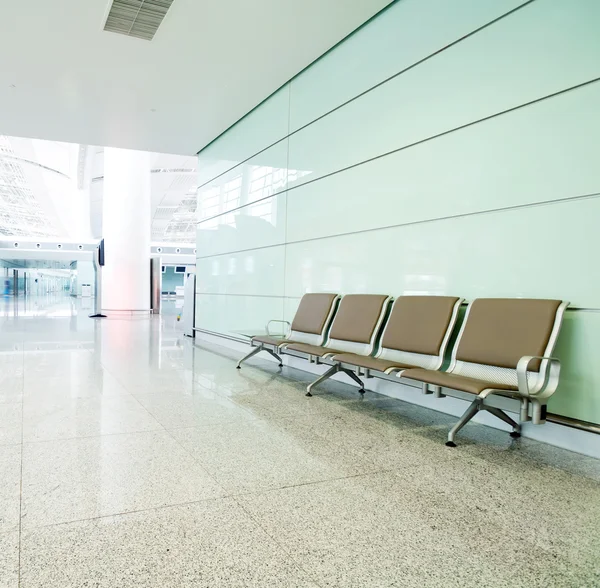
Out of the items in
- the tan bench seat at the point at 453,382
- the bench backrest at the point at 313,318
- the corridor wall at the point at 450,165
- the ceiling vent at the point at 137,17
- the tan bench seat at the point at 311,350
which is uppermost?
the ceiling vent at the point at 137,17

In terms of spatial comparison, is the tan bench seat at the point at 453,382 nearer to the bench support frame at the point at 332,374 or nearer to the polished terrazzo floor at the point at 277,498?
the polished terrazzo floor at the point at 277,498

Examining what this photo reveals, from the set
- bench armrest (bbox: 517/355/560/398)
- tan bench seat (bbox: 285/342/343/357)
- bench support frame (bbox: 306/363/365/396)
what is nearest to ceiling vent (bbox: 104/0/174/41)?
tan bench seat (bbox: 285/342/343/357)

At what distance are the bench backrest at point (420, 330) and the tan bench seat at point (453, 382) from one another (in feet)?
1.37

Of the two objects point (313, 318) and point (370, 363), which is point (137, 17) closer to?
point (313, 318)

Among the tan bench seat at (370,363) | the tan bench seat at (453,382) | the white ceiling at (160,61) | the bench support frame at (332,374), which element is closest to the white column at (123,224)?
the white ceiling at (160,61)

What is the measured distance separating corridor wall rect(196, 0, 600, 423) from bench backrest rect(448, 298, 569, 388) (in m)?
0.19

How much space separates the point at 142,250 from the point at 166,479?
13.7 m

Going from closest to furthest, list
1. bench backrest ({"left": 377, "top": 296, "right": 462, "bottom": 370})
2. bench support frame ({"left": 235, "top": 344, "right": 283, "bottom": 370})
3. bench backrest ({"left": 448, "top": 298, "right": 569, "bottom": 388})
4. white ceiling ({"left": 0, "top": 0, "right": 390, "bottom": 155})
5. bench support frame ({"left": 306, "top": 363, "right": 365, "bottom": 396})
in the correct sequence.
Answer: bench backrest ({"left": 448, "top": 298, "right": 569, "bottom": 388})
bench backrest ({"left": 377, "top": 296, "right": 462, "bottom": 370})
bench support frame ({"left": 306, "top": 363, "right": 365, "bottom": 396})
white ceiling ({"left": 0, "top": 0, "right": 390, "bottom": 155})
bench support frame ({"left": 235, "top": 344, "right": 283, "bottom": 370})

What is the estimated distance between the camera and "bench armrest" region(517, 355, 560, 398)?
2.62 metres

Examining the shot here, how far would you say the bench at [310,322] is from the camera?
5.01m

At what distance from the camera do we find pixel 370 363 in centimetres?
357

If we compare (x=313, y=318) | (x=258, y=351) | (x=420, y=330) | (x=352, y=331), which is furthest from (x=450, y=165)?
(x=258, y=351)

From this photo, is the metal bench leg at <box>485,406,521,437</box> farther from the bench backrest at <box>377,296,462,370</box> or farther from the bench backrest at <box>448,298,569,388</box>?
the bench backrest at <box>377,296,462,370</box>

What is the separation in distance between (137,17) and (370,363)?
165 inches
